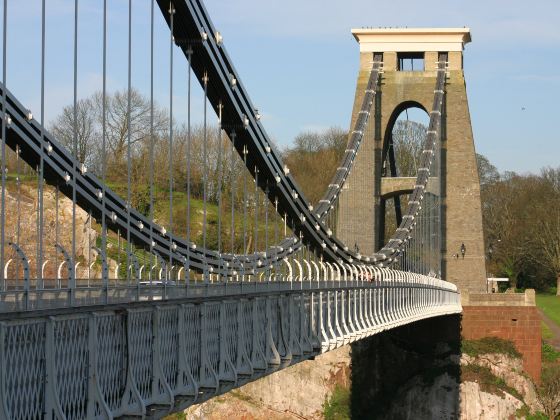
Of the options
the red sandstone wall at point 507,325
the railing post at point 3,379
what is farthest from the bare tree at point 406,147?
the railing post at point 3,379

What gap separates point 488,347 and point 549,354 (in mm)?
4247

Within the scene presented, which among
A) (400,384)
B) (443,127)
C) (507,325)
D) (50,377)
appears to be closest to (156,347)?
(50,377)

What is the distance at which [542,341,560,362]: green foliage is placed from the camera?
169 feet

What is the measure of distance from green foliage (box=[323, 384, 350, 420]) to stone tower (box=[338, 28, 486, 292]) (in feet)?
33.4

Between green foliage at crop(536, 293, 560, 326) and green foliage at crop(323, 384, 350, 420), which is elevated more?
green foliage at crop(536, 293, 560, 326)

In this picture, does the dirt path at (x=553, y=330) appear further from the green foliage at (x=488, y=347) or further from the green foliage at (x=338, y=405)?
the green foliage at (x=338, y=405)

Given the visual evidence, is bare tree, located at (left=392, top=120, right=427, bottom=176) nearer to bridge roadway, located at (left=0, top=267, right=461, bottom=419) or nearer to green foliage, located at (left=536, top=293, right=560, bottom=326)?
green foliage, located at (left=536, top=293, right=560, bottom=326)

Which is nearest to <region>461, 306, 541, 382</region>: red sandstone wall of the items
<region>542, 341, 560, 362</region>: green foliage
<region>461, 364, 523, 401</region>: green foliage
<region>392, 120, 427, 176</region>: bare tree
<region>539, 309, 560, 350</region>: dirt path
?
<region>542, 341, 560, 362</region>: green foliage

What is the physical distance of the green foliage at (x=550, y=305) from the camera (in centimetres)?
6600

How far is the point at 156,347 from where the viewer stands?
13992 mm

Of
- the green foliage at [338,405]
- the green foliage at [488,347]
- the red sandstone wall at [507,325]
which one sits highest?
the red sandstone wall at [507,325]

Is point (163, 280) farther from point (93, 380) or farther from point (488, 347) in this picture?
point (488, 347)

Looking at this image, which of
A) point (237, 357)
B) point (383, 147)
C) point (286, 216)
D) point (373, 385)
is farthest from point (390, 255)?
point (237, 357)

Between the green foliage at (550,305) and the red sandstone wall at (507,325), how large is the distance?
1288 cm
